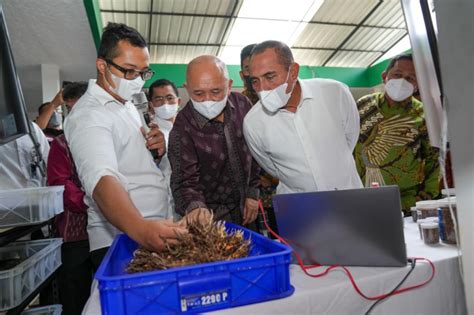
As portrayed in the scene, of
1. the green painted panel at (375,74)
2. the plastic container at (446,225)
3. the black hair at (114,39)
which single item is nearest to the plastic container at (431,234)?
the plastic container at (446,225)

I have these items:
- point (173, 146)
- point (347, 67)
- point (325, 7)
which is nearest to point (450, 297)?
point (173, 146)

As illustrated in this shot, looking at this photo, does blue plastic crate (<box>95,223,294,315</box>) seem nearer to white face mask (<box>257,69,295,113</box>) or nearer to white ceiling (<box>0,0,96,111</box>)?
white face mask (<box>257,69,295,113</box>)

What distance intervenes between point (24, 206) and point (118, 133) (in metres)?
0.56

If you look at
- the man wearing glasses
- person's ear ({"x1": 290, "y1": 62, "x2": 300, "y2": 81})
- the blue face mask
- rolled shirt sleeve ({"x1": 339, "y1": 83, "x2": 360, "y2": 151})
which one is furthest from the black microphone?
the blue face mask

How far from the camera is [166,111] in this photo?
2.47 metres

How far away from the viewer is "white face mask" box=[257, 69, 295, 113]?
1.58m

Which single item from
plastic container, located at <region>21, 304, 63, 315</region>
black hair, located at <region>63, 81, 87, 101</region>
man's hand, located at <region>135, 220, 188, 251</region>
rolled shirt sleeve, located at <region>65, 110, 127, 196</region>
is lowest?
plastic container, located at <region>21, 304, 63, 315</region>

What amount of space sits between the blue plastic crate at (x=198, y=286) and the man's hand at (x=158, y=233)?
121mm

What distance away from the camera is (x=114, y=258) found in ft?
3.15

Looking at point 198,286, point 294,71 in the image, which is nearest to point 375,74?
point 294,71

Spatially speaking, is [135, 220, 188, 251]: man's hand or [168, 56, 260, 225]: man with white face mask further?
[168, 56, 260, 225]: man with white face mask

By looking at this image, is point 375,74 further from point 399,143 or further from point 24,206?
point 24,206

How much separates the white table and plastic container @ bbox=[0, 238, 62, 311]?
666 mm

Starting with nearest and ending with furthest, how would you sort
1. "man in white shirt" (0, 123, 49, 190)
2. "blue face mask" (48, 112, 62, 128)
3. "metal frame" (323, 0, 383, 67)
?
"man in white shirt" (0, 123, 49, 190) → "blue face mask" (48, 112, 62, 128) → "metal frame" (323, 0, 383, 67)
